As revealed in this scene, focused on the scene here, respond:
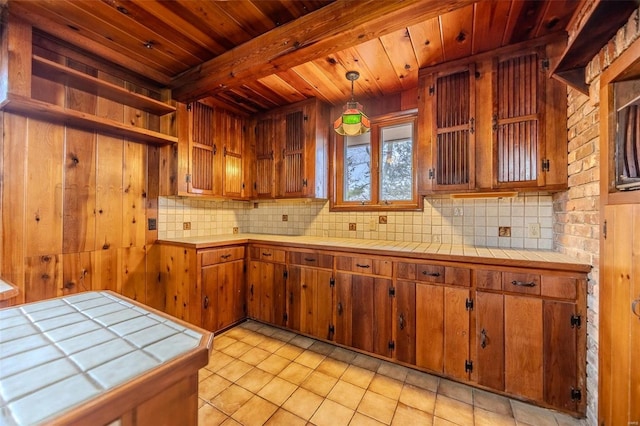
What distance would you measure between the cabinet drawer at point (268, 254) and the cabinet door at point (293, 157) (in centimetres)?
67

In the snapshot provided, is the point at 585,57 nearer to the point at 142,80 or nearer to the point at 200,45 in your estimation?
the point at 200,45

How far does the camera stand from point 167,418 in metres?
0.57

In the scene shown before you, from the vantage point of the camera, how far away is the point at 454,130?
212 centimetres

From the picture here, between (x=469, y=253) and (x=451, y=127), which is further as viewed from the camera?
(x=451, y=127)

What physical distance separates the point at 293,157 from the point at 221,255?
1.31 metres

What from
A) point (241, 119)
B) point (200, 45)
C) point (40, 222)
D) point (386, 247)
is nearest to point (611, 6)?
point (386, 247)

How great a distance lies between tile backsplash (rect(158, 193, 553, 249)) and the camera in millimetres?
2102

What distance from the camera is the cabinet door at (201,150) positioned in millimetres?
2678

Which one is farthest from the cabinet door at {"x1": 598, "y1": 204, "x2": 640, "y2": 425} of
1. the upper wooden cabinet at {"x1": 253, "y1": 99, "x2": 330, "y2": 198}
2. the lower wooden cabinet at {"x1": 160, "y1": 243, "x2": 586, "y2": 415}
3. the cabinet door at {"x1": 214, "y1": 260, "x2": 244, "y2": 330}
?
the cabinet door at {"x1": 214, "y1": 260, "x2": 244, "y2": 330}

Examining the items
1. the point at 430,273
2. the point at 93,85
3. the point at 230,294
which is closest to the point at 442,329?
the point at 430,273

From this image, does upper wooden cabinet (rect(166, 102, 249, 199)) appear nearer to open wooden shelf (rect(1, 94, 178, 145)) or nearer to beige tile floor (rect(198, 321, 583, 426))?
open wooden shelf (rect(1, 94, 178, 145))

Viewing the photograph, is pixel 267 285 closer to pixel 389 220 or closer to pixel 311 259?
pixel 311 259

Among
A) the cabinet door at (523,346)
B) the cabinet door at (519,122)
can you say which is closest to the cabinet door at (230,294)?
the cabinet door at (523,346)

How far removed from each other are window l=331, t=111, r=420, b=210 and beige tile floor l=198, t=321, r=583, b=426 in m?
1.46
